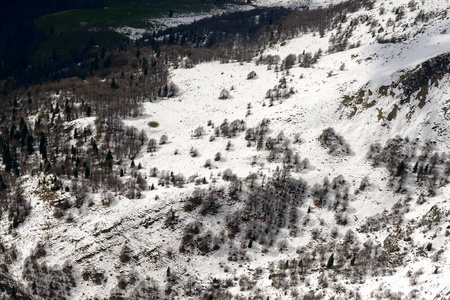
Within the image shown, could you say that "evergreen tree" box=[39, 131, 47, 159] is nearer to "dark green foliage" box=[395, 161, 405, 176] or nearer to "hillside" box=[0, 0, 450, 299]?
"hillside" box=[0, 0, 450, 299]

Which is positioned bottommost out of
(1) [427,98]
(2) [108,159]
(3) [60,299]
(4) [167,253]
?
(3) [60,299]

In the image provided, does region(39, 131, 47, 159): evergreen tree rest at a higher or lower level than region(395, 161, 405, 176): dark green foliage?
lower

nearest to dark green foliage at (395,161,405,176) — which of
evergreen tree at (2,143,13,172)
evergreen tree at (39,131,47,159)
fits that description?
evergreen tree at (39,131,47,159)

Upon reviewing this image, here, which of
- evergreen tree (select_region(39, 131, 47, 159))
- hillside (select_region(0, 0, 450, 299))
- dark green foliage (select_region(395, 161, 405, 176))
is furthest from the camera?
evergreen tree (select_region(39, 131, 47, 159))

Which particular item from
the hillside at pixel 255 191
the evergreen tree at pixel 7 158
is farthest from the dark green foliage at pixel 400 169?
the evergreen tree at pixel 7 158

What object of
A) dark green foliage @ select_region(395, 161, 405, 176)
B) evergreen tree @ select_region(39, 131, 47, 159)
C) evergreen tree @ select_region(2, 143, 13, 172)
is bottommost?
evergreen tree @ select_region(2, 143, 13, 172)

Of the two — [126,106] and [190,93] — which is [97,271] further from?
[190,93]

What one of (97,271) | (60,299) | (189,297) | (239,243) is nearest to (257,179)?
(239,243)

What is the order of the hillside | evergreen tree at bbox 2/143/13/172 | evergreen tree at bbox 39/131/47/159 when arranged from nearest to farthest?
the hillside < evergreen tree at bbox 2/143/13/172 < evergreen tree at bbox 39/131/47/159

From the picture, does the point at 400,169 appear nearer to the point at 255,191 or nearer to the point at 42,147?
the point at 255,191
